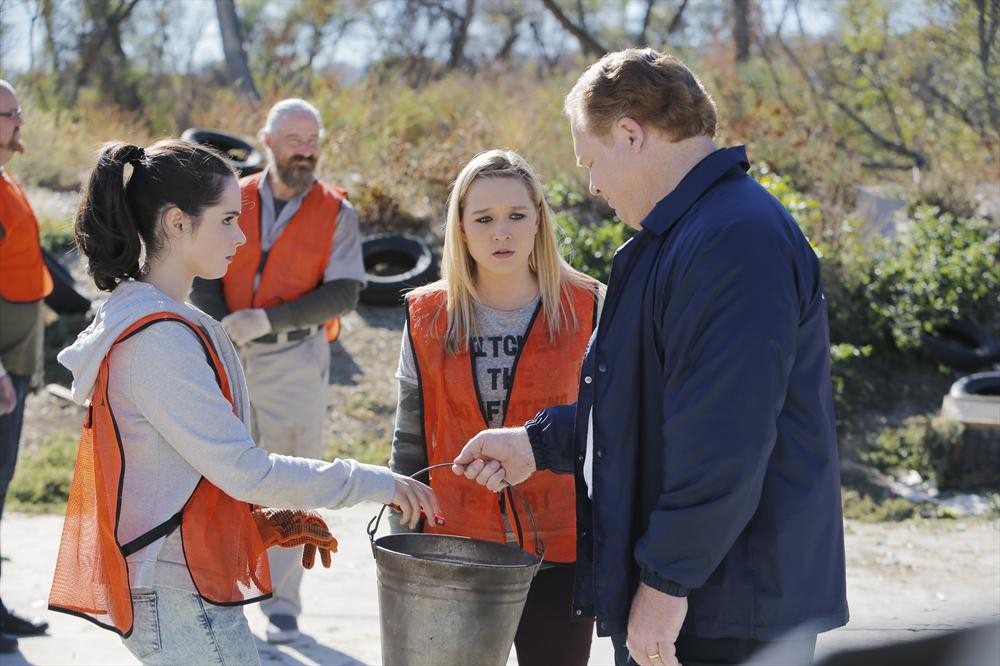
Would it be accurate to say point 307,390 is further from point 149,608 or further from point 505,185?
point 149,608

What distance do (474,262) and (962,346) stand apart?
25.1ft

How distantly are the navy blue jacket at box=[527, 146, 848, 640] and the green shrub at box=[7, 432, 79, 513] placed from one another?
5.52 meters

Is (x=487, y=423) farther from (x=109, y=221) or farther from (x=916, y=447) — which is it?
(x=916, y=447)

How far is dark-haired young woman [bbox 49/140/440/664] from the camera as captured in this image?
109 inches

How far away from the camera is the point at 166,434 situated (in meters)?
2.78

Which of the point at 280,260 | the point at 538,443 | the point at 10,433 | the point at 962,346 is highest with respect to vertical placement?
the point at 280,260

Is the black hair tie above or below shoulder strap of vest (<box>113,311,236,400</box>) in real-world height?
above

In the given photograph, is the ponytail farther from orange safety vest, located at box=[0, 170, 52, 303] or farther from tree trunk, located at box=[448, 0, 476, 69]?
tree trunk, located at box=[448, 0, 476, 69]

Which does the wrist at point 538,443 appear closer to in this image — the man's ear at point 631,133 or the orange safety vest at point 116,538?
the orange safety vest at point 116,538

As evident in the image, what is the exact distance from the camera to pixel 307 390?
578 centimetres

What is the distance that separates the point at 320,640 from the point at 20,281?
83.0 inches

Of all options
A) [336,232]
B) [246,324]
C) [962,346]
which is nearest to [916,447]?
[962,346]

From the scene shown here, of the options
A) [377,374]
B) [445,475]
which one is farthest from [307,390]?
[377,374]

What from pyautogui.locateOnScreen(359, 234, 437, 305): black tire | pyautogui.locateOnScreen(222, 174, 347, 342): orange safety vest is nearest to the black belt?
pyautogui.locateOnScreen(222, 174, 347, 342): orange safety vest
